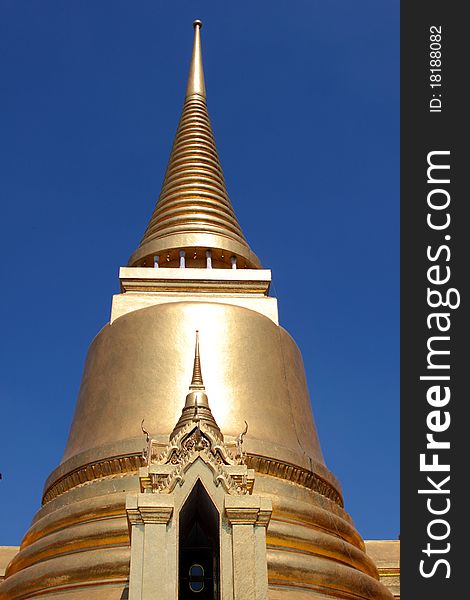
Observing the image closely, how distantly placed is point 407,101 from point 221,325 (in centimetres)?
599

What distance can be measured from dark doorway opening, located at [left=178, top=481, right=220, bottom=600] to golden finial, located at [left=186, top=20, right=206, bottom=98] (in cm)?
1650

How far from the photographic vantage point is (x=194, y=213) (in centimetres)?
1969

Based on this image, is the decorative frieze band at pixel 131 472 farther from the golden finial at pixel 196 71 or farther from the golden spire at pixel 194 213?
the golden finial at pixel 196 71

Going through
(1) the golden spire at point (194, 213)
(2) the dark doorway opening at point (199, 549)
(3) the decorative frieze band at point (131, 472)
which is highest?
(1) the golden spire at point (194, 213)

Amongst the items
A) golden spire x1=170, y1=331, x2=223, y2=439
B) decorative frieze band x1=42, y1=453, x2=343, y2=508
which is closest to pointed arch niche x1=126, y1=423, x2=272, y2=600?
golden spire x1=170, y1=331, x2=223, y2=439

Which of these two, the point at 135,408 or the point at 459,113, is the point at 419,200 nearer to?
the point at 459,113

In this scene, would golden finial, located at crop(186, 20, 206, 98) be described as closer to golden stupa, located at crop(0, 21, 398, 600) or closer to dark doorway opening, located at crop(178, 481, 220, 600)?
golden stupa, located at crop(0, 21, 398, 600)

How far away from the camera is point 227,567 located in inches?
370

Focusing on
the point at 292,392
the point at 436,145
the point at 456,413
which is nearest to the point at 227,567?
the point at 456,413

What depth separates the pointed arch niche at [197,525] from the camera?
930 centimetres

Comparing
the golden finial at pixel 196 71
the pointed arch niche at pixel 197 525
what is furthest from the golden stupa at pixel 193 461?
the golden finial at pixel 196 71

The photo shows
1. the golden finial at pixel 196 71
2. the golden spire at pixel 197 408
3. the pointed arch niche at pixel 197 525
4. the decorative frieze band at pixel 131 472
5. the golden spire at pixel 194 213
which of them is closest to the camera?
the pointed arch niche at pixel 197 525

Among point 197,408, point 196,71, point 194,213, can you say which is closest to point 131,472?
point 197,408

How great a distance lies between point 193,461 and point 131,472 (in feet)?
11.7
